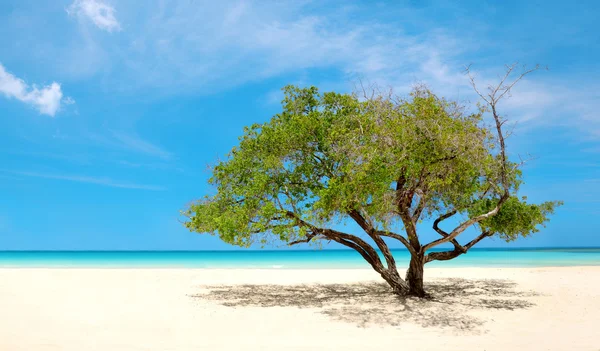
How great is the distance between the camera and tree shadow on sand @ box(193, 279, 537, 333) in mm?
11844

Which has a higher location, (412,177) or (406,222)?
(412,177)

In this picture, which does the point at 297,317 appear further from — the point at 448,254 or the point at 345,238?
the point at 448,254

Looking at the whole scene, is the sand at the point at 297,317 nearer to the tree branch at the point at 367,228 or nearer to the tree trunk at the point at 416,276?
the tree trunk at the point at 416,276

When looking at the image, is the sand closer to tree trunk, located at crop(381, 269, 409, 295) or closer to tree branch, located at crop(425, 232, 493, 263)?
tree trunk, located at crop(381, 269, 409, 295)

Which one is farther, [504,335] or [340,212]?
[340,212]

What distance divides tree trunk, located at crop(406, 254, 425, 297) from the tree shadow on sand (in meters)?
0.41

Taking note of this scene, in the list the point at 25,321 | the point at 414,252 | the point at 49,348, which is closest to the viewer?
the point at 49,348

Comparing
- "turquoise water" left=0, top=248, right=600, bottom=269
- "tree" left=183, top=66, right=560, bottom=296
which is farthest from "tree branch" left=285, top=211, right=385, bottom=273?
"turquoise water" left=0, top=248, right=600, bottom=269

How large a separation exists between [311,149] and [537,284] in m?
12.8

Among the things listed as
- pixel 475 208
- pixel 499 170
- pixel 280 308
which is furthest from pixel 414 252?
pixel 280 308

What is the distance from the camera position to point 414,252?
580 inches

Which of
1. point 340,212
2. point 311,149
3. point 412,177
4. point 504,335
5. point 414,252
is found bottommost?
point 504,335

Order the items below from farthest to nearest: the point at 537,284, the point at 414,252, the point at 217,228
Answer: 1. the point at 537,284
2. the point at 414,252
3. the point at 217,228

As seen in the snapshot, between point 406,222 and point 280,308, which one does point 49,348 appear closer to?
point 280,308
